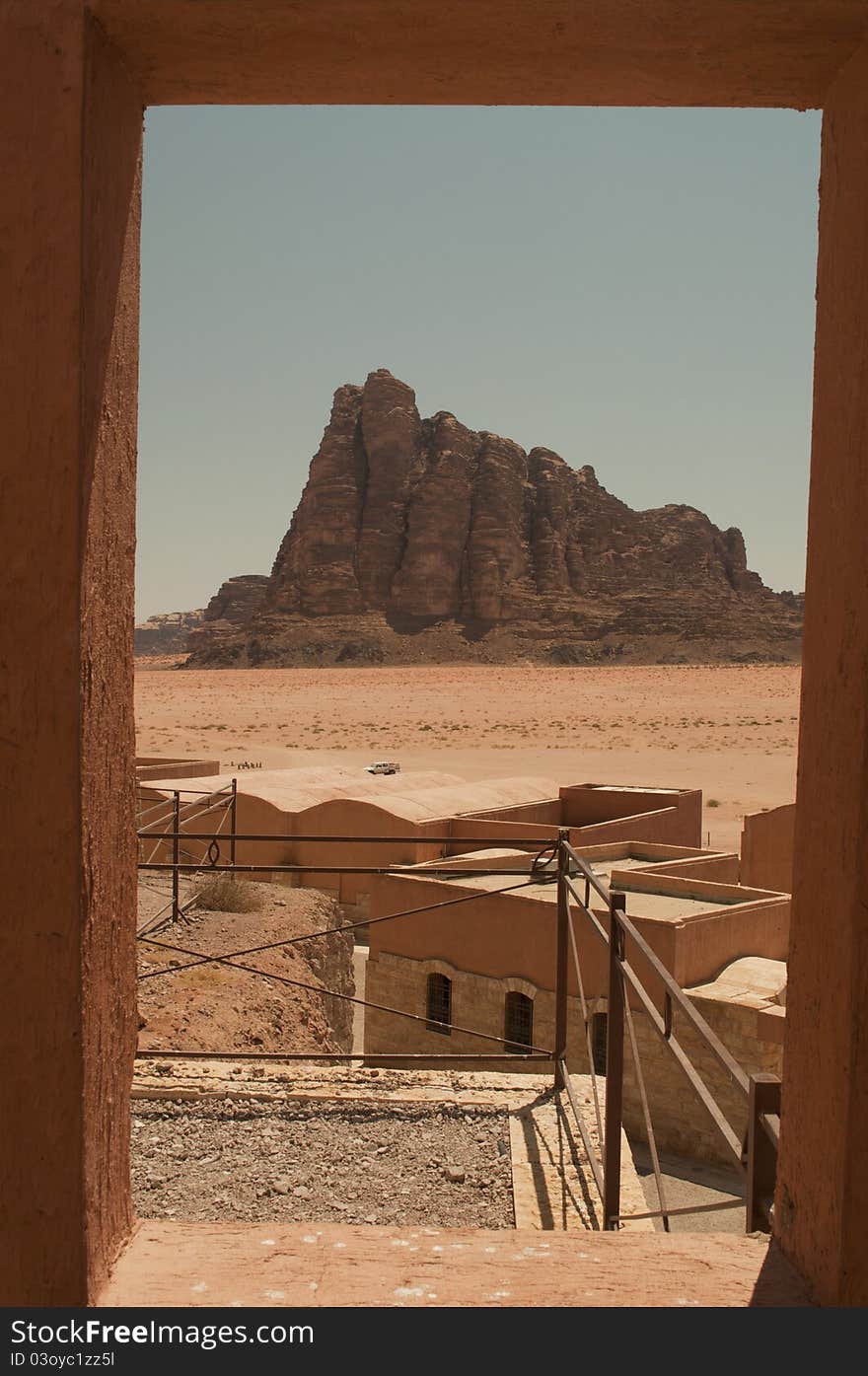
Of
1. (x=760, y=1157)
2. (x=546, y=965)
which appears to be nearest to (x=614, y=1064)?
(x=760, y=1157)

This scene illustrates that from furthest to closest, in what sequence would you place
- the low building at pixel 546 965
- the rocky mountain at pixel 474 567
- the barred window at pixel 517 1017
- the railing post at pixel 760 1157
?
1. the rocky mountain at pixel 474 567
2. the barred window at pixel 517 1017
3. the low building at pixel 546 965
4. the railing post at pixel 760 1157

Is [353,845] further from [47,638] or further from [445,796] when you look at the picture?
[47,638]

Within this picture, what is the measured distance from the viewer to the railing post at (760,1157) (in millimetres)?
2805

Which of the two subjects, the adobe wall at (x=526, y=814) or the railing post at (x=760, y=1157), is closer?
the railing post at (x=760, y=1157)

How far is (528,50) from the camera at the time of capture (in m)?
2.53

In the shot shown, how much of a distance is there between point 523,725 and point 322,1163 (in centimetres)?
5596

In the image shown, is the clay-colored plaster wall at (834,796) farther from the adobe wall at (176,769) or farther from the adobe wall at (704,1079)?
the adobe wall at (176,769)

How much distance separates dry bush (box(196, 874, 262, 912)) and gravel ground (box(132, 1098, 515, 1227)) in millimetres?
6373

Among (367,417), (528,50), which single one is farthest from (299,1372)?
(367,417)

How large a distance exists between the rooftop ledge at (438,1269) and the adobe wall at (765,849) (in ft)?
57.2

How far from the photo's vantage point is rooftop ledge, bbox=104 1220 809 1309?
91.3 inches

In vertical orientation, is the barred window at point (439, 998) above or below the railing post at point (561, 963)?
below

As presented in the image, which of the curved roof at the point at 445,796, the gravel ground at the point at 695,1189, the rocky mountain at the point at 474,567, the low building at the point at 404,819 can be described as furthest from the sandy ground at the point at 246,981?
the rocky mountain at the point at 474,567

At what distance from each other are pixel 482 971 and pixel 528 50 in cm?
1268
